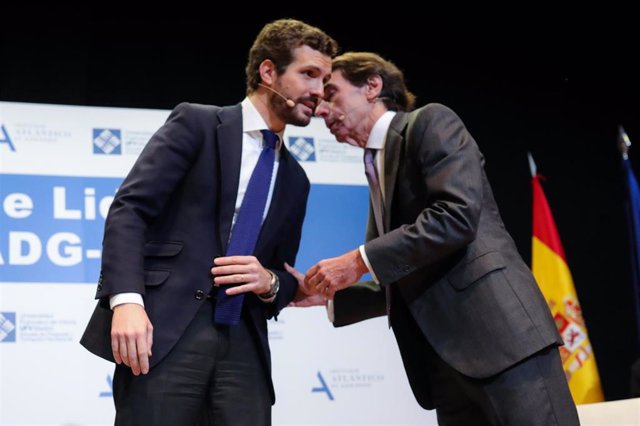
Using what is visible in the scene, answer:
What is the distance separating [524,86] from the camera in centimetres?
589

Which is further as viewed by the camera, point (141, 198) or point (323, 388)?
point (323, 388)

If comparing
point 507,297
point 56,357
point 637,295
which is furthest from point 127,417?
point 637,295

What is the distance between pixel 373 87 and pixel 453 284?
0.87 meters

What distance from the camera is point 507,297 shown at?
8.05 ft

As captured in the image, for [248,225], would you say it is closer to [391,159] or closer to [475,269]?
[391,159]

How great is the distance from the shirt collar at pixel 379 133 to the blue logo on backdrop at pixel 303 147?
1.93 metres

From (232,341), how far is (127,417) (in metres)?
0.37

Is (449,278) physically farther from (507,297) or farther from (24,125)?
(24,125)

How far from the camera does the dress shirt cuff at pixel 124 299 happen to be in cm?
227

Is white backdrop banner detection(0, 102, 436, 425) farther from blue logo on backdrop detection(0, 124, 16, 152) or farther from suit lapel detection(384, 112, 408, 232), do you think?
suit lapel detection(384, 112, 408, 232)

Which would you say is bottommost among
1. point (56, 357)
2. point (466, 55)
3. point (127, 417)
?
point (56, 357)

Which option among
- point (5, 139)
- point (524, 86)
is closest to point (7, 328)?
point (5, 139)

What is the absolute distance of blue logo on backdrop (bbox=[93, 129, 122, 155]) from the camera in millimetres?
4477

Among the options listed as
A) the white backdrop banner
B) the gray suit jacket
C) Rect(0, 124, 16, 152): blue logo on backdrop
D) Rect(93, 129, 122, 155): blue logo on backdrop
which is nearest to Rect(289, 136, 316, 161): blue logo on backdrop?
the white backdrop banner
